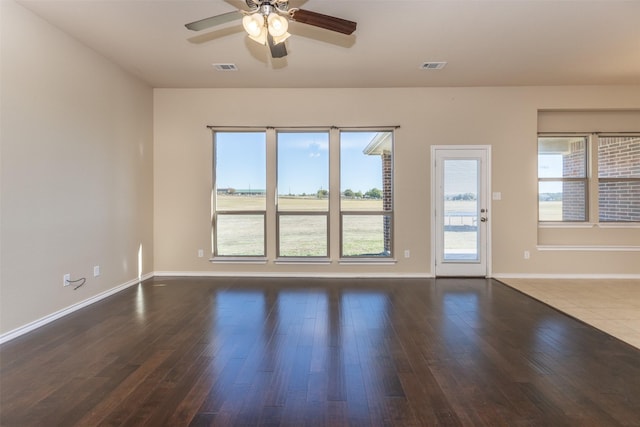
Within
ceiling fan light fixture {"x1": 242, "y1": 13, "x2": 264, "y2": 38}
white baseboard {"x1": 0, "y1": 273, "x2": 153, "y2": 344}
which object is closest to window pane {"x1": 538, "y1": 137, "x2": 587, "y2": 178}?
ceiling fan light fixture {"x1": 242, "y1": 13, "x2": 264, "y2": 38}

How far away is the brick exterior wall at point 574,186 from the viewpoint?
5285mm

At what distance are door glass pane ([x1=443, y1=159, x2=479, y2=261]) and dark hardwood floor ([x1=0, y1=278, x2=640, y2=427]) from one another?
145cm

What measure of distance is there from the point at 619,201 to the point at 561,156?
45.8 inches

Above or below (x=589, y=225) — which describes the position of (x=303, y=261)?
below

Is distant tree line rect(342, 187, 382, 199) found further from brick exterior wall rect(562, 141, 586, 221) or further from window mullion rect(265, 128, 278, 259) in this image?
brick exterior wall rect(562, 141, 586, 221)

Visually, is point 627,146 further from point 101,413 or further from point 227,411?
point 101,413

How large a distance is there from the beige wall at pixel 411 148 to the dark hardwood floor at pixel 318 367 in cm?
147

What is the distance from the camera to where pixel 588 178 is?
17.2ft

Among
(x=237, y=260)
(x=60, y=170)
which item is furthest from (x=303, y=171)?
(x=60, y=170)

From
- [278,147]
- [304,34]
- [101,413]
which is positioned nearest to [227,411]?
[101,413]

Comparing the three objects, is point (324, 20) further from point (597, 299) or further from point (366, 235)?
point (597, 299)

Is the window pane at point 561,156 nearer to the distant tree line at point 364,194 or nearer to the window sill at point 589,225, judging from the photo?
the window sill at point 589,225

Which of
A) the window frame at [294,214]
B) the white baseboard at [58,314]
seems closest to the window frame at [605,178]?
the window frame at [294,214]

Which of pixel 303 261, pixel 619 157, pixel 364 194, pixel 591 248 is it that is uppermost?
pixel 619 157
